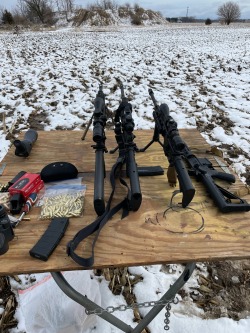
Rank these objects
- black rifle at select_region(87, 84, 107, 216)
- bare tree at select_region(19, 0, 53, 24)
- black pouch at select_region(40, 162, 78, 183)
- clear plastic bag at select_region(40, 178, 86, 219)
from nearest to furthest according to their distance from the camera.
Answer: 1. black rifle at select_region(87, 84, 107, 216)
2. clear plastic bag at select_region(40, 178, 86, 219)
3. black pouch at select_region(40, 162, 78, 183)
4. bare tree at select_region(19, 0, 53, 24)

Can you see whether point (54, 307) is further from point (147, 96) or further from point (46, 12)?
point (46, 12)

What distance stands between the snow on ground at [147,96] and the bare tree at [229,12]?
44523 mm

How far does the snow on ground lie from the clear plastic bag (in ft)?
3.31

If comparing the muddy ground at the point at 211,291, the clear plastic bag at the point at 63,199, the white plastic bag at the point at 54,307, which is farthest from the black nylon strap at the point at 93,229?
the muddy ground at the point at 211,291

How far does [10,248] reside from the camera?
143 cm

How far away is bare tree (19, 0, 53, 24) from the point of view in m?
45.3

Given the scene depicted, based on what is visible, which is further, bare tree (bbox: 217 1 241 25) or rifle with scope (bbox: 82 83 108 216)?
bare tree (bbox: 217 1 241 25)

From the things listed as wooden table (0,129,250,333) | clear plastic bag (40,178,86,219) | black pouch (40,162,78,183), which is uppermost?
black pouch (40,162,78,183)

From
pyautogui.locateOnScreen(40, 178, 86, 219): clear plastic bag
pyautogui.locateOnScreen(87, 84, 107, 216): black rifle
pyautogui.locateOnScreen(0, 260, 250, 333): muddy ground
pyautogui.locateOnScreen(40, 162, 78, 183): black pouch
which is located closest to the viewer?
pyautogui.locateOnScreen(87, 84, 107, 216): black rifle

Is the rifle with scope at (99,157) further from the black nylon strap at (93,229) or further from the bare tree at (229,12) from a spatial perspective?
the bare tree at (229,12)

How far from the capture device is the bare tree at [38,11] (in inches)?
1785

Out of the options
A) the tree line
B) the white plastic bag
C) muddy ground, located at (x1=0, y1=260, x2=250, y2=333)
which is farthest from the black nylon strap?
the tree line

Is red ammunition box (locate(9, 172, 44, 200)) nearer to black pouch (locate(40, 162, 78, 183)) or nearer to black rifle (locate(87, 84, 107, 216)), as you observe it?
black pouch (locate(40, 162, 78, 183))

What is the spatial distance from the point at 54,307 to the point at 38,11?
52.9 m
